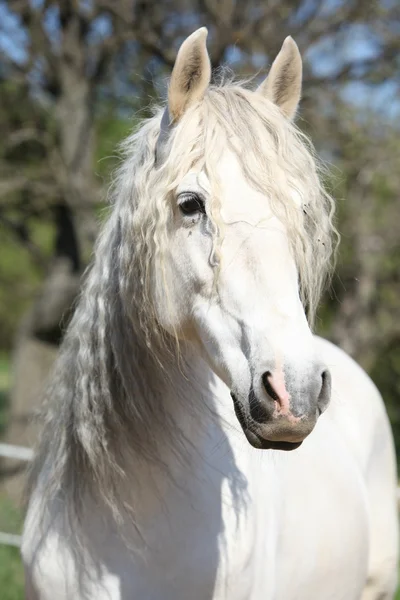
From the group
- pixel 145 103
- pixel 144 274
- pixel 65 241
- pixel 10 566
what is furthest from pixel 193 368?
pixel 65 241

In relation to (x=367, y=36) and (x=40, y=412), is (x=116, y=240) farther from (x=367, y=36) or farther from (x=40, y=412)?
(x=367, y=36)

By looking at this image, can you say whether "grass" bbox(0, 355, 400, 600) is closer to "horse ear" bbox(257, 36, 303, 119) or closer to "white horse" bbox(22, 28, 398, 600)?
"white horse" bbox(22, 28, 398, 600)

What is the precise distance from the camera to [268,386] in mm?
1831

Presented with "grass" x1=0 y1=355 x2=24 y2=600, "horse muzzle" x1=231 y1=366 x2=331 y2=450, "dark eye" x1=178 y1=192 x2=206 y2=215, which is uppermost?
"dark eye" x1=178 y1=192 x2=206 y2=215

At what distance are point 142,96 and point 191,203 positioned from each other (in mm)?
4706

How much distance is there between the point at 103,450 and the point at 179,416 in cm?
23

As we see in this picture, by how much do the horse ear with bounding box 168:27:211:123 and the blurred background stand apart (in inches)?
162

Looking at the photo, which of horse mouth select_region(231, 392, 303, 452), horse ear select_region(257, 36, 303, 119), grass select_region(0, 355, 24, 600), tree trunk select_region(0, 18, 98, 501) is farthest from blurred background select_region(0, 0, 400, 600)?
→ horse mouth select_region(231, 392, 303, 452)

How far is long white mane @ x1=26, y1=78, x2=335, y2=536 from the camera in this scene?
2.11m

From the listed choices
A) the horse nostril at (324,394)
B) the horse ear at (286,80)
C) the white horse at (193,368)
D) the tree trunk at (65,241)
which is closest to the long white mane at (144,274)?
the white horse at (193,368)

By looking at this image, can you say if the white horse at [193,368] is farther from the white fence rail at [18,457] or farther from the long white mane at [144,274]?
the white fence rail at [18,457]

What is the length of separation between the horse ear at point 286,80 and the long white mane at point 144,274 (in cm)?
12

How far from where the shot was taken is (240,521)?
2422mm

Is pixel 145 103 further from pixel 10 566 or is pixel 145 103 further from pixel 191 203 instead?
pixel 191 203
